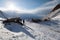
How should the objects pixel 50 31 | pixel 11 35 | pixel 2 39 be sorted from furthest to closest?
pixel 50 31 < pixel 11 35 < pixel 2 39

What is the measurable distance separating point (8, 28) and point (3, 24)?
0.26 metres

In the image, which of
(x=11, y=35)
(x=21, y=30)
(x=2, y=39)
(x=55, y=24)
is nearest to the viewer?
(x=2, y=39)

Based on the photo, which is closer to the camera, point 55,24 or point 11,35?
point 11,35

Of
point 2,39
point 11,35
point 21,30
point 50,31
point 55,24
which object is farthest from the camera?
point 55,24

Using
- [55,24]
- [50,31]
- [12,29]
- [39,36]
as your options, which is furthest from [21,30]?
[55,24]

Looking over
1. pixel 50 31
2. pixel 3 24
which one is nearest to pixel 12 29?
pixel 3 24

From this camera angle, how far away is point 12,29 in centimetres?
359

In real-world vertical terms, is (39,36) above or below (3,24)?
below

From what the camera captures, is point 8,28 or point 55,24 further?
point 55,24

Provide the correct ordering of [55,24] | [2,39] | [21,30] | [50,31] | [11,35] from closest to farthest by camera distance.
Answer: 1. [2,39]
2. [11,35]
3. [21,30]
4. [50,31]
5. [55,24]

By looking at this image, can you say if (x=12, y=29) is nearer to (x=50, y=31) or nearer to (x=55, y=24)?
(x=50, y=31)

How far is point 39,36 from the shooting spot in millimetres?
3416

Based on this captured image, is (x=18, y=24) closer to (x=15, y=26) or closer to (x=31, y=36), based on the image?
(x=15, y=26)

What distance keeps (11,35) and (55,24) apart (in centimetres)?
174
